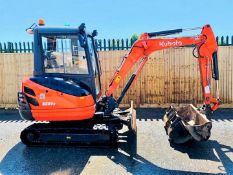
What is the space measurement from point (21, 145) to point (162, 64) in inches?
217

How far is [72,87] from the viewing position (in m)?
5.80

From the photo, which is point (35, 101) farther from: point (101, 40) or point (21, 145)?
point (101, 40)

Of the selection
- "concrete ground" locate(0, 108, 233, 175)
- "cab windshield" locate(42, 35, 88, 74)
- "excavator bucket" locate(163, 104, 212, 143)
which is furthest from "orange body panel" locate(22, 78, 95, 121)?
"excavator bucket" locate(163, 104, 212, 143)

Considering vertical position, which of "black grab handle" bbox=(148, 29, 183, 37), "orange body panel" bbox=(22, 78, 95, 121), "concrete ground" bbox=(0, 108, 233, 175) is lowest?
"concrete ground" bbox=(0, 108, 233, 175)

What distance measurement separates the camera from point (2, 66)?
10336 mm

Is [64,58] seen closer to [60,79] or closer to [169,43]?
[60,79]

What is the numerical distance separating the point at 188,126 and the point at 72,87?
2.51 meters

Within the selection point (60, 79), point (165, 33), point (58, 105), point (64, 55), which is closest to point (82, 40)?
point (64, 55)

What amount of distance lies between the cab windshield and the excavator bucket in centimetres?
228

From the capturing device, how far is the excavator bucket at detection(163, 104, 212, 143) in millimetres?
5426

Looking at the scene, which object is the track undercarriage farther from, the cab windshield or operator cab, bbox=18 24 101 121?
the cab windshield

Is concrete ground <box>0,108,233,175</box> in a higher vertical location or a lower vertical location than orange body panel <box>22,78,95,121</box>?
lower

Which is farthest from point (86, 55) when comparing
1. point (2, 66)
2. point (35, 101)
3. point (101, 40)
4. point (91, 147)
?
point (2, 66)

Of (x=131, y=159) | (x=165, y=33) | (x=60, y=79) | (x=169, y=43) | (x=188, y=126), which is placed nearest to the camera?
(x=131, y=159)
